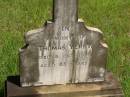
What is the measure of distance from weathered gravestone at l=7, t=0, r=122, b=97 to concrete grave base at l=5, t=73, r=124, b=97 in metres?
0.01

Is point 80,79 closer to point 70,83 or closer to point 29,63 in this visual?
point 70,83

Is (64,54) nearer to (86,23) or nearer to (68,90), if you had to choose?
(68,90)

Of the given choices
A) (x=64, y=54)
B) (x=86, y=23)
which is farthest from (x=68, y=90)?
(x=86, y=23)

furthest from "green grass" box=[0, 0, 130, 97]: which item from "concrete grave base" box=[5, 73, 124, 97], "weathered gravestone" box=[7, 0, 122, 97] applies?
"weathered gravestone" box=[7, 0, 122, 97]

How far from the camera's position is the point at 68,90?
177 inches

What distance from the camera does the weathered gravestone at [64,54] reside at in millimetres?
4219

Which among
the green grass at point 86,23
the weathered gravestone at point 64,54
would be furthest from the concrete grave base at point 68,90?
the green grass at point 86,23

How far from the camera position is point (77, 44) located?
14.4 feet

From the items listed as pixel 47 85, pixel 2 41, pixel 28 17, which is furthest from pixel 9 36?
pixel 47 85

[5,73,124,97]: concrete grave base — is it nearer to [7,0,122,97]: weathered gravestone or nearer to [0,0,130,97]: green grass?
[7,0,122,97]: weathered gravestone

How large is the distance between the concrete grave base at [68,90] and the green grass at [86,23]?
834 mm

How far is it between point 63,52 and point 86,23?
283 centimetres

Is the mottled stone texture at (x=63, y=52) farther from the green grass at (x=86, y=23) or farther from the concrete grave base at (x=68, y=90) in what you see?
the green grass at (x=86, y=23)

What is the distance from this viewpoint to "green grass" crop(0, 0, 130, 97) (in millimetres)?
5883
